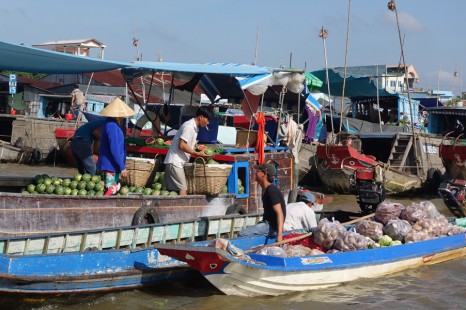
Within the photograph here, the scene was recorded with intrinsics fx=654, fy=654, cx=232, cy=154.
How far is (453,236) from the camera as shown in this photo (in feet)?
29.9

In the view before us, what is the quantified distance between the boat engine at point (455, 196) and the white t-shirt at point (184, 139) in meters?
6.22

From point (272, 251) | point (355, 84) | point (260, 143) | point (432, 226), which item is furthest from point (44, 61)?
point (355, 84)

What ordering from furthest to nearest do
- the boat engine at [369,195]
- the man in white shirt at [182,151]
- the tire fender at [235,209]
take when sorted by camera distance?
the boat engine at [369,195], the tire fender at [235,209], the man in white shirt at [182,151]

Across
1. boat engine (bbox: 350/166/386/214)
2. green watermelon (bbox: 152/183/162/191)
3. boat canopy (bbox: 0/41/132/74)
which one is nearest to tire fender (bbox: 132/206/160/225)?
green watermelon (bbox: 152/183/162/191)

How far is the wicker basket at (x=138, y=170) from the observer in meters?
9.38

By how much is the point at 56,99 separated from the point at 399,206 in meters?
23.1

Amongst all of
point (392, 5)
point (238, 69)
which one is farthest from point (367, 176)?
point (392, 5)

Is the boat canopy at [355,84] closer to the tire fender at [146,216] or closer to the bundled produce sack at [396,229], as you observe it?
the bundled produce sack at [396,229]

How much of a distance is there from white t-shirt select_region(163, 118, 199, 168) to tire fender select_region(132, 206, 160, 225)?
0.78m

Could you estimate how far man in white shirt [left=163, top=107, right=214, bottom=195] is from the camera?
8930mm

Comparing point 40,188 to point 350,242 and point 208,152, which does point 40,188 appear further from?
point 350,242

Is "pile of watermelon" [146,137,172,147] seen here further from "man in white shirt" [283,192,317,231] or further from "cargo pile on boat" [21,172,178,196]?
"man in white shirt" [283,192,317,231]

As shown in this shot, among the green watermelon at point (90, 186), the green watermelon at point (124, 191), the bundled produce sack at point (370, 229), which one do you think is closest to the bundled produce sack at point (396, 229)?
the bundled produce sack at point (370, 229)

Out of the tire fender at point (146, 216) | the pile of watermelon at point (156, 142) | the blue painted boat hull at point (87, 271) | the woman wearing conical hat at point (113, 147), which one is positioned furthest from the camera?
the pile of watermelon at point (156, 142)
